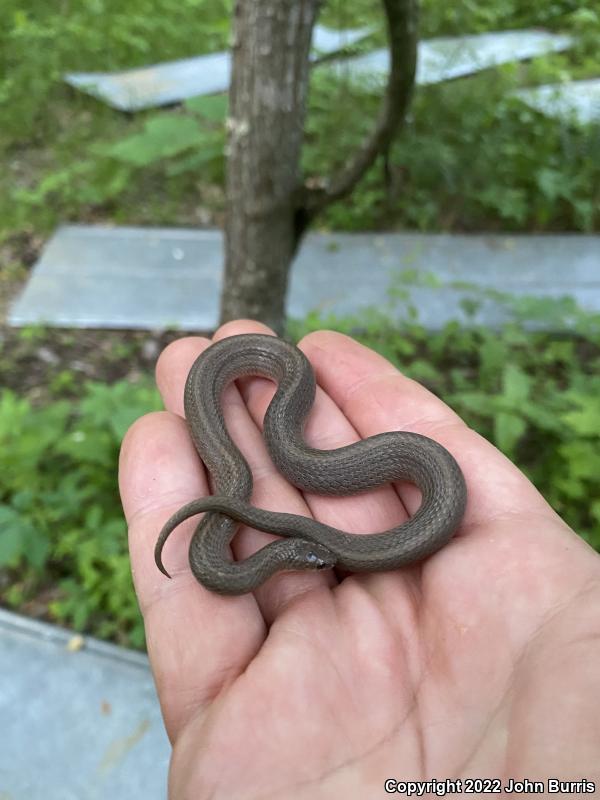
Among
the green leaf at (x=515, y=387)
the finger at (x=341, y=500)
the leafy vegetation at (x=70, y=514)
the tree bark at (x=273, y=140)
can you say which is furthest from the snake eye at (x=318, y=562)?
the tree bark at (x=273, y=140)

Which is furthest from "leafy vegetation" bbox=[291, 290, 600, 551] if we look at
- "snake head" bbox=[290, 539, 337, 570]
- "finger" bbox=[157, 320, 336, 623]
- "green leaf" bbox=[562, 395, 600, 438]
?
"snake head" bbox=[290, 539, 337, 570]

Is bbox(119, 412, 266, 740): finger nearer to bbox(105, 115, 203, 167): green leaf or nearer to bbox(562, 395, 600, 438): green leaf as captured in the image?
bbox(562, 395, 600, 438): green leaf

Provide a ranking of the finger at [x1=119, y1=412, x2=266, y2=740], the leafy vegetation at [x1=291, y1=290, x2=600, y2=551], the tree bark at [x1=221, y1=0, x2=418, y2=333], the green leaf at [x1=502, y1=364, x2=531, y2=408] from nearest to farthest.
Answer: the finger at [x1=119, y1=412, x2=266, y2=740] < the tree bark at [x1=221, y1=0, x2=418, y2=333] < the leafy vegetation at [x1=291, y1=290, x2=600, y2=551] < the green leaf at [x1=502, y1=364, x2=531, y2=408]

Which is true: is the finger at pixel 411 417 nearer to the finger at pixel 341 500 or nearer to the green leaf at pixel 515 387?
the finger at pixel 341 500

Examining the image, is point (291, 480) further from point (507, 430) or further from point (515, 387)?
point (515, 387)

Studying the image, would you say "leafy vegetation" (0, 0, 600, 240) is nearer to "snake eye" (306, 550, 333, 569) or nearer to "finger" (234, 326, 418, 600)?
"finger" (234, 326, 418, 600)

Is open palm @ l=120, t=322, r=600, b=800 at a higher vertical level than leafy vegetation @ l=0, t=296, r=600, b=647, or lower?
→ higher

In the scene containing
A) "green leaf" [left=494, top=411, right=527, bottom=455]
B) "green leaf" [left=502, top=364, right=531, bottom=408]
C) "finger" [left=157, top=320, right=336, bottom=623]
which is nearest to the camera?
"finger" [left=157, top=320, right=336, bottom=623]

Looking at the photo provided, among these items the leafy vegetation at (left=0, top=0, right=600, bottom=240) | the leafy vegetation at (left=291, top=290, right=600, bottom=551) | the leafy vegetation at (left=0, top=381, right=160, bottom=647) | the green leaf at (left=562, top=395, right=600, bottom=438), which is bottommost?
the leafy vegetation at (left=0, top=381, right=160, bottom=647)

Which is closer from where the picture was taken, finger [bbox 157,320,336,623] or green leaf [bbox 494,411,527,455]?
finger [bbox 157,320,336,623]
